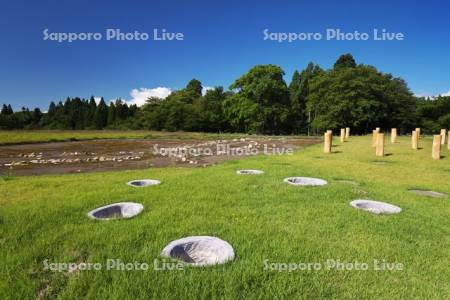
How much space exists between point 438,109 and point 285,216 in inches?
2534

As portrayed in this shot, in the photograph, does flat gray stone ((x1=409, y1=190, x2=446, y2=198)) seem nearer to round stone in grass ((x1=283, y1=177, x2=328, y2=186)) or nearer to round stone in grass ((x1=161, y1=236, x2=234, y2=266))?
round stone in grass ((x1=283, y1=177, x2=328, y2=186))

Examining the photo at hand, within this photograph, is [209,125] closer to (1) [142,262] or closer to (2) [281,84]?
(2) [281,84]

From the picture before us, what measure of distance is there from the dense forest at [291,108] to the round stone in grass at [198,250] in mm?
43577

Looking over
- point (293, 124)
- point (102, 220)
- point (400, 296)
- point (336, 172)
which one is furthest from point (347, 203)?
point (293, 124)

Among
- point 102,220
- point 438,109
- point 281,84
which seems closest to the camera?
point 102,220

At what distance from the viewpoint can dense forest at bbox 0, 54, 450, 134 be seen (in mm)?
43844

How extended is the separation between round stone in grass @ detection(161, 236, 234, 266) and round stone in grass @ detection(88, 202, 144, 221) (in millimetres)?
1356

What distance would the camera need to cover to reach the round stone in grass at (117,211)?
4480mm

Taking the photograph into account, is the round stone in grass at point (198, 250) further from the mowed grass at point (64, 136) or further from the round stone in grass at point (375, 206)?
the mowed grass at point (64, 136)

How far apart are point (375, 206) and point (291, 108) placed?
48.8m

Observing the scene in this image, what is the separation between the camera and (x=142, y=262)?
303 centimetres

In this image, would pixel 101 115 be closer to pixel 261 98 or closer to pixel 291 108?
pixel 261 98

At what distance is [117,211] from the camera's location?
189 inches

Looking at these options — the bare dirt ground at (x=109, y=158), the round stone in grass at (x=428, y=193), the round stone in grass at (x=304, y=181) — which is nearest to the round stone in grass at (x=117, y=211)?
the round stone in grass at (x=304, y=181)
